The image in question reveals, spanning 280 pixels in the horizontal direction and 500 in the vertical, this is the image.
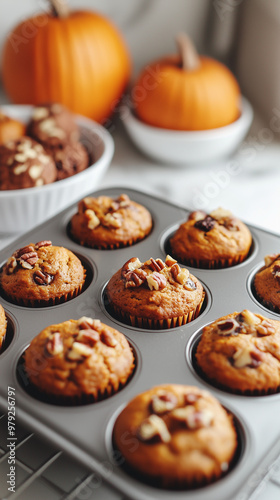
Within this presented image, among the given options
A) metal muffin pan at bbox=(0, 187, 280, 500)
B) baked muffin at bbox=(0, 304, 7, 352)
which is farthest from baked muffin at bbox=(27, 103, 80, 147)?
baked muffin at bbox=(0, 304, 7, 352)

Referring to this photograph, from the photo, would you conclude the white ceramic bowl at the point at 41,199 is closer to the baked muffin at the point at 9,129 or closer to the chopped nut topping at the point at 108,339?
the baked muffin at the point at 9,129

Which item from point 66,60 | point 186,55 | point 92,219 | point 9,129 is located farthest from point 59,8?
point 92,219

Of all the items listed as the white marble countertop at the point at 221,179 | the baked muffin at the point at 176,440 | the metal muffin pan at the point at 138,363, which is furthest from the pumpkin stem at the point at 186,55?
the baked muffin at the point at 176,440

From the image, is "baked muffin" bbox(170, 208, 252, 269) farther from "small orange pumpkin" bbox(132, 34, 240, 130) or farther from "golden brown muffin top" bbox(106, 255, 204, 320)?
"small orange pumpkin" bbox(132, 34, 240, 130)

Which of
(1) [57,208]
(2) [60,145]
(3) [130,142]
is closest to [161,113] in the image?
(3) [130,142]

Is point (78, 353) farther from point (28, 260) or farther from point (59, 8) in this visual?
point (59, 8)

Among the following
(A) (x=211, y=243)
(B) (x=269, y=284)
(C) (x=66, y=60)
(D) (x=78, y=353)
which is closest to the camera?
(D) (x=78, y=353)

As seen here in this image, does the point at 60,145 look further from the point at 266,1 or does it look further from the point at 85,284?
the point at 266,1
